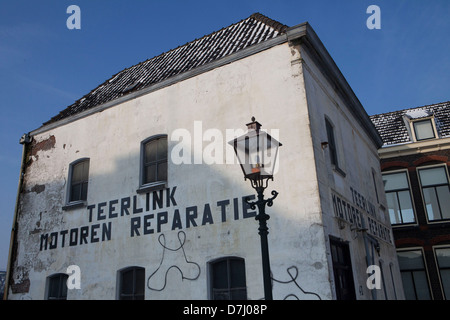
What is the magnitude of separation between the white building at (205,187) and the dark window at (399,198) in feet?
21.3

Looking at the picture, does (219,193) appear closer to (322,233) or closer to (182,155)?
(182,155)

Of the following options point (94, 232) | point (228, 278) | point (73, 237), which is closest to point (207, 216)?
point (228, 278)

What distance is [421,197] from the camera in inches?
732

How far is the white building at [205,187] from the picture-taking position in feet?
26.2

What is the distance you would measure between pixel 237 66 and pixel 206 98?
1.15m

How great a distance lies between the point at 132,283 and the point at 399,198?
1496 cm

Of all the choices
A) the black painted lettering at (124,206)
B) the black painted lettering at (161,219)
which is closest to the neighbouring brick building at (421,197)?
the black painted lettering at (161,219)

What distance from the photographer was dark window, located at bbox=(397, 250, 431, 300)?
17.7m

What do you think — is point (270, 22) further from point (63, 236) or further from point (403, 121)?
point (403, 121)

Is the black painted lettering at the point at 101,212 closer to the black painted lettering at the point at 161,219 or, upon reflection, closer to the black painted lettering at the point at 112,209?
the black painted lettering at the point at 112,209

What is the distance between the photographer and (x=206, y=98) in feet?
32.2

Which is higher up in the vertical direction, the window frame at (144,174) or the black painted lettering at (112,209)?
the window frame at (144,174)

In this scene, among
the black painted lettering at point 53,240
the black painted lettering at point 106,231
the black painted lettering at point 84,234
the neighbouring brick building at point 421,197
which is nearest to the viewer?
the black painted lettering at point 106,231
